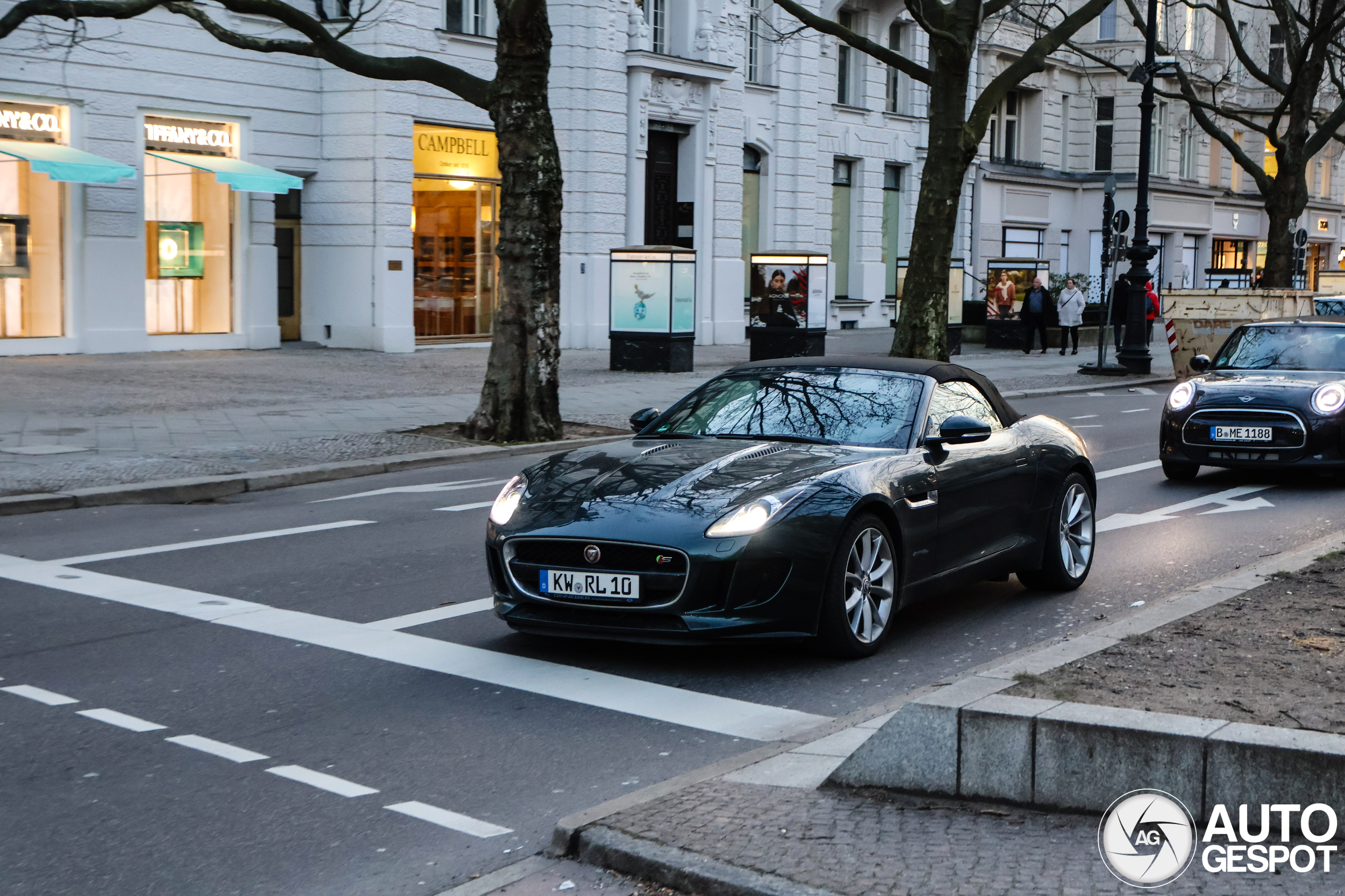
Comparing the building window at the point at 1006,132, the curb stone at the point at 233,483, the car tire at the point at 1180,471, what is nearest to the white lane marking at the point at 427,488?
the curb stone at the point at 233,483

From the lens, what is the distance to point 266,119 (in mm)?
27641

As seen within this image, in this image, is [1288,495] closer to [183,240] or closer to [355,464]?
[355,464]

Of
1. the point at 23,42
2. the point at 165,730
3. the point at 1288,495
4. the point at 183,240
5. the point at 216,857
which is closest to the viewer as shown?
the point at 216,857

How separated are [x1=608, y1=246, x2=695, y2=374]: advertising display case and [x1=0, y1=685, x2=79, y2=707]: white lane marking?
19460mm

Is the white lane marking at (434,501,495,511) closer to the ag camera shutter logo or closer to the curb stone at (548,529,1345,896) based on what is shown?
the curb stone at (548,529,1345,896)

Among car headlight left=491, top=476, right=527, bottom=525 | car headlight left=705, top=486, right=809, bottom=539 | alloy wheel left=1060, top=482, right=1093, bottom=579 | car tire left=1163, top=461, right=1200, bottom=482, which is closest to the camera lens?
car headlight left=705, top=486, right=809, bottom=539

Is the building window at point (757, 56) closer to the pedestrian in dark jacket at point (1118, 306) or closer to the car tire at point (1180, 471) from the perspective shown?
the pedestrian in dark jacket at point (1118, 306)

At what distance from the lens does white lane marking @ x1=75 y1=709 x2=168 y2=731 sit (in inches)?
235

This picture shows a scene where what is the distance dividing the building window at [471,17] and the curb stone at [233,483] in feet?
52.8

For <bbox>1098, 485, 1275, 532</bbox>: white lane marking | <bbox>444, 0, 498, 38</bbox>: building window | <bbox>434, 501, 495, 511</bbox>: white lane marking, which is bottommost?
<bbox>434, 501, 495, 511</bbox>: white lane marking

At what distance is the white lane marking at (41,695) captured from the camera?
248 inches

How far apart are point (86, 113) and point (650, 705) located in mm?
21497

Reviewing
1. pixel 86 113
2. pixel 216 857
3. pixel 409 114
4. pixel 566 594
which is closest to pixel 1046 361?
pixel 409 114

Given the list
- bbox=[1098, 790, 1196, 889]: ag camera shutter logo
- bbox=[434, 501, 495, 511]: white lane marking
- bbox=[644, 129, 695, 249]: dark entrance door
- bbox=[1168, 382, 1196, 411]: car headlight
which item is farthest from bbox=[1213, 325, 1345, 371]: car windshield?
bbox=[644, 129, 695, 249]: dark entrance door
